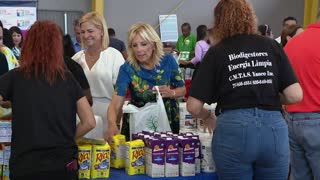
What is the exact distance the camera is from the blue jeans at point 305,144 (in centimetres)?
279

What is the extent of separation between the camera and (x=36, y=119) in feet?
6.46

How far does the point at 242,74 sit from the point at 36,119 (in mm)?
849

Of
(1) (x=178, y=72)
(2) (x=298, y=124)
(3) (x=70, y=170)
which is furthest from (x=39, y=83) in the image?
(2) (x=298, y=124)

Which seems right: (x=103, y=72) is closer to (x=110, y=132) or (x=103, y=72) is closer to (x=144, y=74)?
(x=144, y=74)

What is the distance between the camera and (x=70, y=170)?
2.05m

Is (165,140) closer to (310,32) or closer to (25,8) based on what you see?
(310,32)

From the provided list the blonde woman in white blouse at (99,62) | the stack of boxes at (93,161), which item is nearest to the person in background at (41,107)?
the stack of boxes at (93,161)

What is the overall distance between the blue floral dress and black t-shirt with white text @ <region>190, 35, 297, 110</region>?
739 mm

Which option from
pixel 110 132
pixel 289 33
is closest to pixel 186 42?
pixel 289 33

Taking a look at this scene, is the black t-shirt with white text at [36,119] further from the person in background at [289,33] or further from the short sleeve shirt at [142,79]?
the person in background at [289,33]

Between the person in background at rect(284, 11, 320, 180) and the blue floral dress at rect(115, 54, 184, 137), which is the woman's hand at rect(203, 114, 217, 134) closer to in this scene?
the blue floral dress at rect(115, 54, 184, 137)

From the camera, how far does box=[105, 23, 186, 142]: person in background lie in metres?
2.76

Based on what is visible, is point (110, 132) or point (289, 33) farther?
point (289, 33)

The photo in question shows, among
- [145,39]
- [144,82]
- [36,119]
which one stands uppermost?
[145,39]
